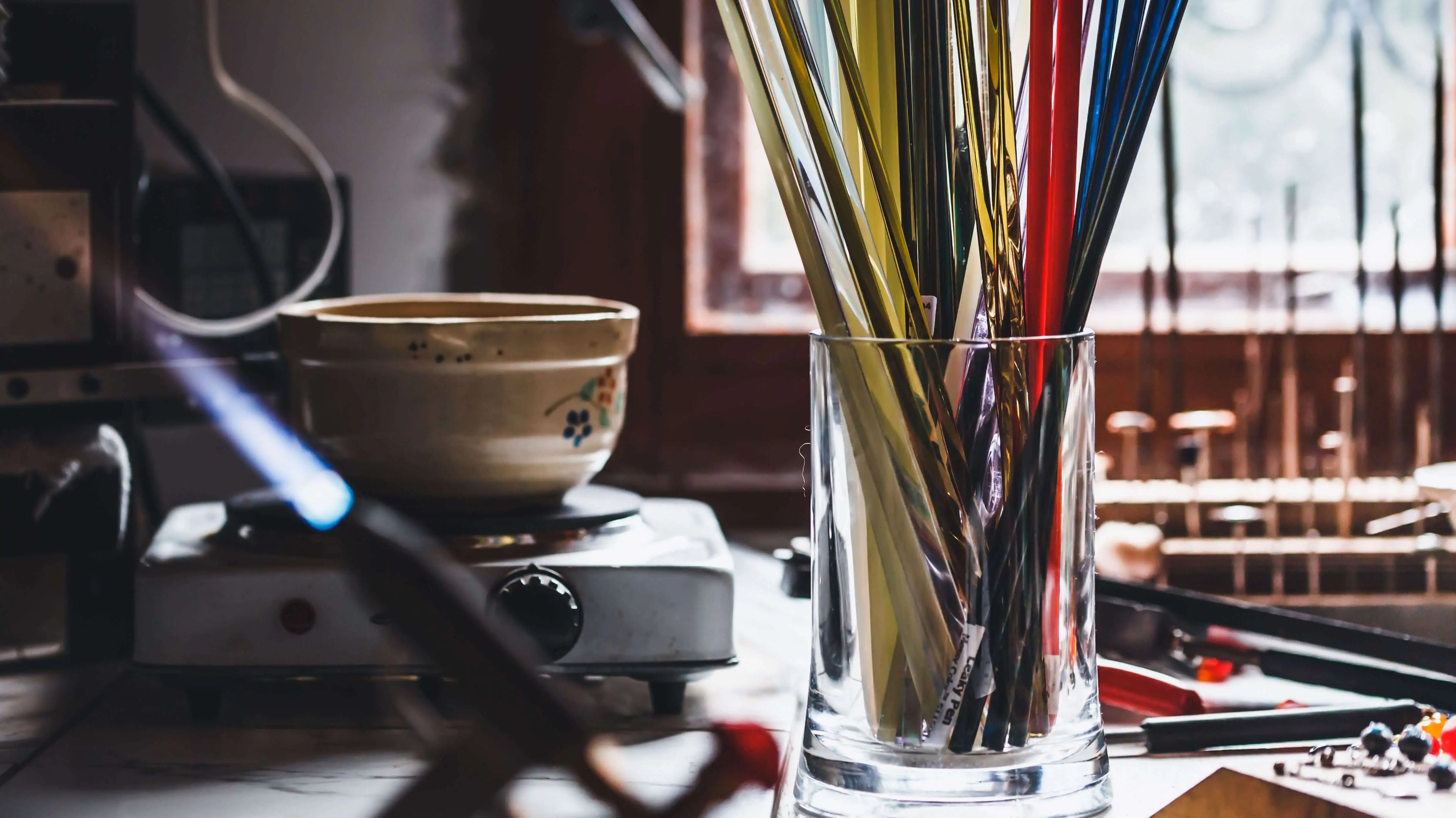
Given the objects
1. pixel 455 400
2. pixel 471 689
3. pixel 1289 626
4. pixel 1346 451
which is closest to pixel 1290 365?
pixel 1346 451

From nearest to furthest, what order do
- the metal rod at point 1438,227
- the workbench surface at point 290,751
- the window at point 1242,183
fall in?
the workbench surface at point 290,751
the metal rod at point 1438,227
the window at point 1242,183

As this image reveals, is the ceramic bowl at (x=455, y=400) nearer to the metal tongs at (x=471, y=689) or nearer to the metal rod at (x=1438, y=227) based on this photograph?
the metal tongs at (x=471, y=689)

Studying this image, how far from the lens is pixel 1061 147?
0.40 meters

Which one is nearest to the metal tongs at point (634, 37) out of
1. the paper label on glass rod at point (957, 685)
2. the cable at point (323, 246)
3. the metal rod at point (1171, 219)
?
the cable at point (323, 246)

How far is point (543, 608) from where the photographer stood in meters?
0.52

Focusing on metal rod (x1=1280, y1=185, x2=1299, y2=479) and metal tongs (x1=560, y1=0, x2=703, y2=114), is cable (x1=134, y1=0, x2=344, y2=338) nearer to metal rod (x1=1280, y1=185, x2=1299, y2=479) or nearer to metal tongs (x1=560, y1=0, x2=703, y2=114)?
metal tongs (x1=560, y1=0, x2=703, y2=114)

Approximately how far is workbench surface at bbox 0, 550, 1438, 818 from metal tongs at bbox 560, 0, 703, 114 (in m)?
0.55

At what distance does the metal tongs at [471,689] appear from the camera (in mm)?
299

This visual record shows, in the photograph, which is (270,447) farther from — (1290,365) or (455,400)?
(1290,365)

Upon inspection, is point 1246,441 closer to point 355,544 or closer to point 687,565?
point 687,565

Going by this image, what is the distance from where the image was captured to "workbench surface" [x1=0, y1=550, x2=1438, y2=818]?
1.47 ft

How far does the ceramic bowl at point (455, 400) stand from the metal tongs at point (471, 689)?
0.23m

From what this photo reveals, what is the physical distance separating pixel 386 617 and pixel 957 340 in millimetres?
249

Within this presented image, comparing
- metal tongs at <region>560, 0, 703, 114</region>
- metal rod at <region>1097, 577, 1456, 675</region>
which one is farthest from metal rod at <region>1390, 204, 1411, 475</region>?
metal tongs at <region>560, 0, 703, 114</region>
